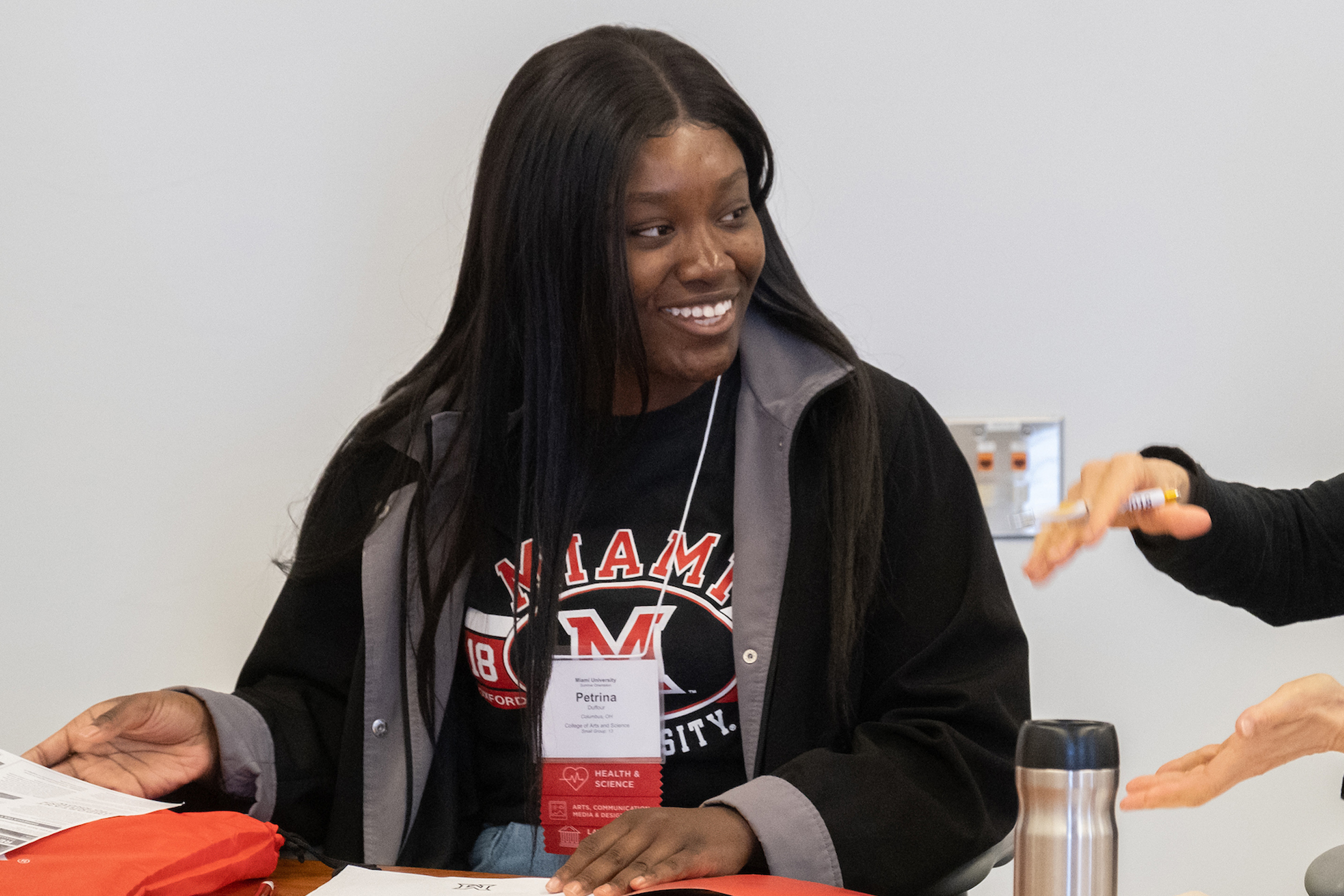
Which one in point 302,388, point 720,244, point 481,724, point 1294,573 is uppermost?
point 720,244

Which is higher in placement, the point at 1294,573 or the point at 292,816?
the point at 1294,573

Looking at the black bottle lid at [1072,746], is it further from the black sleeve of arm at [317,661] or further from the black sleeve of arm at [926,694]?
the black sleeve of arm at [317,661]

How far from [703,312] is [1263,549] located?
2.02ft

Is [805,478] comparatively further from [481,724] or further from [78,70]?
[78,70]

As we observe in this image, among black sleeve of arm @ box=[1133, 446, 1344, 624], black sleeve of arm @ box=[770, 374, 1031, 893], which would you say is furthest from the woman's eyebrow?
black sleeve of arm @ box=[1133, 446, 1344, 624]

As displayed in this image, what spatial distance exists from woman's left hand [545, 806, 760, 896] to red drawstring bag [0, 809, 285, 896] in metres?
0.28

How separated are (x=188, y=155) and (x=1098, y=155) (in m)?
1.38

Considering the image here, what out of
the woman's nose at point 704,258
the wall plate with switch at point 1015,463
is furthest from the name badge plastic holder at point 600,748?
the wall plate with switch at point 1015,463

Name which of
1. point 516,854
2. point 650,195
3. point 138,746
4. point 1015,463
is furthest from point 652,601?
point 1015,463

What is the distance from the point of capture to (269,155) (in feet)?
6.17

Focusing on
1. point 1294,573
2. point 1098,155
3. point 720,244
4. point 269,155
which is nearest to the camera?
point 1294,573

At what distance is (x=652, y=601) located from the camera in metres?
1.31

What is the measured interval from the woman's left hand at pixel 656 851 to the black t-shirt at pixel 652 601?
0.86 ft

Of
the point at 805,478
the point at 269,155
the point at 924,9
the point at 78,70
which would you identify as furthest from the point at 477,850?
the point at 78,70
